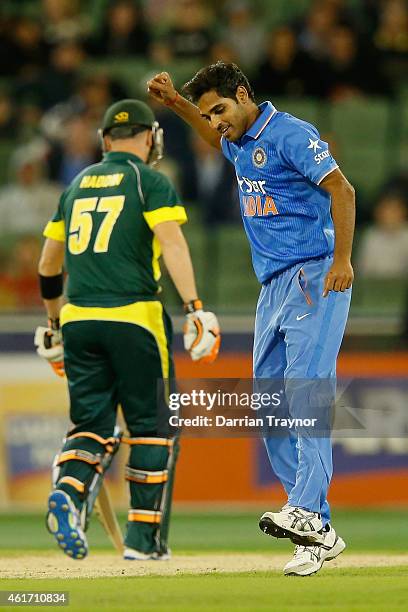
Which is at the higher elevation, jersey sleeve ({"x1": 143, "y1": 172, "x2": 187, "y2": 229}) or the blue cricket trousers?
jersey sleeve ({"x1": 143, "y1": 172, "x2": 187, "y2": 229})

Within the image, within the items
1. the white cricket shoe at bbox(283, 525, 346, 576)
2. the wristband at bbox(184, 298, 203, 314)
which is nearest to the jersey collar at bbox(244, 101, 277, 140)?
the wristband at bbox(184, 298, 203, 314)

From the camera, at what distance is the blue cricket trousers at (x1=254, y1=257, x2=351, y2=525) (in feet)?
19.4

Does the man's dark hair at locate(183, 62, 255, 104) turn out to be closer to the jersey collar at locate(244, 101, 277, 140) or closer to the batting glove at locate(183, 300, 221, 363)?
the jersey collar at locate(244, 101, 277, 140)

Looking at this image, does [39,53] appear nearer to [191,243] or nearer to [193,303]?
[191,243]

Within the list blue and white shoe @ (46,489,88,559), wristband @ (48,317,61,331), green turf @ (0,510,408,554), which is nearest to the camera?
blue and white shoe @ (46,489,88,559)

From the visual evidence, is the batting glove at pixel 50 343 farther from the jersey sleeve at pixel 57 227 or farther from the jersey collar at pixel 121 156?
the jersey collar at pixel 121 156

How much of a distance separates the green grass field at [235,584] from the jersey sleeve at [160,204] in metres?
1.70

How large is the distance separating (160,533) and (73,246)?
1.54 m

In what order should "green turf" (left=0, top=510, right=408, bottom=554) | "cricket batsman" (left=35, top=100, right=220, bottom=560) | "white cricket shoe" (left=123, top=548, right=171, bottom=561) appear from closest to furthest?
"cricket batsman" (left=35, top=100, right=220, bottom=560), "white cricket shoe" (left=123, top=548, right=171, bottom=561), "green turf" (left=0, top=510, right=408, bottom=554)

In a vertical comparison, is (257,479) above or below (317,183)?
below

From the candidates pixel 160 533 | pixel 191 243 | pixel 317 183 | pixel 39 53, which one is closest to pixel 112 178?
pixel 317 183

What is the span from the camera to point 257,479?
34.8ft

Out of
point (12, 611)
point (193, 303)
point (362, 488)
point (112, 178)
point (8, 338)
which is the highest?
point (112, 178)

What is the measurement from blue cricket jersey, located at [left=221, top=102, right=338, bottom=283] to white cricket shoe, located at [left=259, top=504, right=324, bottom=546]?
111 centimetres
